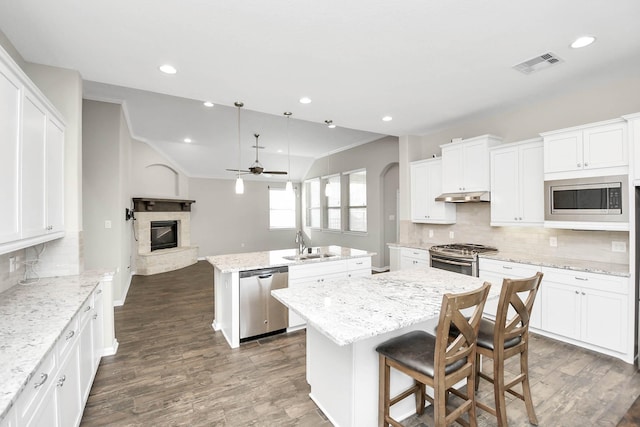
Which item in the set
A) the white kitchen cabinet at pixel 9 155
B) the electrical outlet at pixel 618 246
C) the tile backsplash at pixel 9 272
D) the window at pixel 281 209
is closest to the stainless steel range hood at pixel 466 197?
the electrical outlet at pixel 618 246

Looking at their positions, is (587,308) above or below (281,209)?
below

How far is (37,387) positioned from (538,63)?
4163 millimetres

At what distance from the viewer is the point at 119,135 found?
446cm

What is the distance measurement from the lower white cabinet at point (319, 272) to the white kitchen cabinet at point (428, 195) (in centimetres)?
165

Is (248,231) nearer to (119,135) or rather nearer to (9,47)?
(119,135)

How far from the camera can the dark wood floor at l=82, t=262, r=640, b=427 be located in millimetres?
2098

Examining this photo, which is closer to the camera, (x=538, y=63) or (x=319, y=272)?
(x=538, y=63)

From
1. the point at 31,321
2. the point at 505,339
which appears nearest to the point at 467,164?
the point at 505,339

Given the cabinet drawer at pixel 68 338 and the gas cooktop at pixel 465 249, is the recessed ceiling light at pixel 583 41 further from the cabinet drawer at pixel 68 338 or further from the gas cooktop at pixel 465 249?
the cabinet drawer at pixel 68 338

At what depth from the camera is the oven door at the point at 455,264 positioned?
3.88 m

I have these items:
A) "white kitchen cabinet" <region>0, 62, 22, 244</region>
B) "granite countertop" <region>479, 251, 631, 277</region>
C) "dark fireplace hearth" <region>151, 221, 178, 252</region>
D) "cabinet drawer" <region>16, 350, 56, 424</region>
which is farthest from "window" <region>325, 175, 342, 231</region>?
"cabinet drawer" <region>16, 350, 56, 424</region>

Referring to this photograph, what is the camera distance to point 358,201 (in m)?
7.63

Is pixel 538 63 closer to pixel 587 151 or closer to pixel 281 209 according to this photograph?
pixel 587 151

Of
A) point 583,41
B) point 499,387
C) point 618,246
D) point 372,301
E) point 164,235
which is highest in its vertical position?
point 583,41
